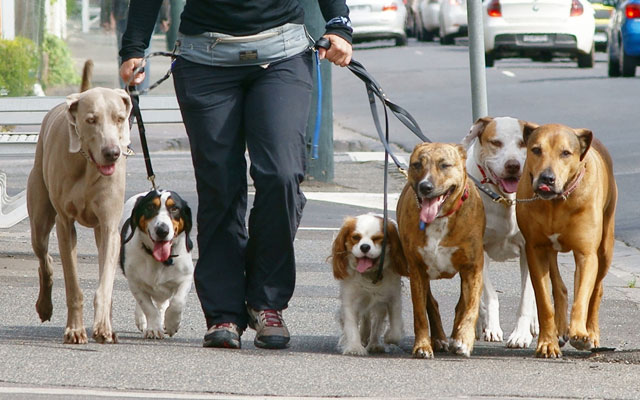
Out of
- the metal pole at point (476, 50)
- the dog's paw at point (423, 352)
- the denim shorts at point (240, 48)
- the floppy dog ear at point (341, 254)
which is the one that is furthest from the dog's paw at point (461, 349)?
the metal pole at point (476, 50)

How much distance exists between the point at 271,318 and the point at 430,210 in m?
A: 0.98

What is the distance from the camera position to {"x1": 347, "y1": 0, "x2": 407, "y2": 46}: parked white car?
3612cm

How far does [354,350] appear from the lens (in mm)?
6703

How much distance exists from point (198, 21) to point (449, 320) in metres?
2.36

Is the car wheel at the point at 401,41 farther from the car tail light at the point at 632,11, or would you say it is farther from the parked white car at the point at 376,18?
the car tail light at the point at 632,11

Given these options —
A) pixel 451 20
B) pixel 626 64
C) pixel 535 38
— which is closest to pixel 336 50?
pixel 626 64

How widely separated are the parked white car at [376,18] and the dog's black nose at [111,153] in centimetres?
2943

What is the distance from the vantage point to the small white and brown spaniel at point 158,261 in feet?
23.3

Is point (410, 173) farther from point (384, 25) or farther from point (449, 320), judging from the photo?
point (384, 25)

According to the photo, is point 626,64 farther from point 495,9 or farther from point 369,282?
point 369,282

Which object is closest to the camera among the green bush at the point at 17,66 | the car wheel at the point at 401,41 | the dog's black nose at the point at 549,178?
the dog's black nose at the point at 549,178

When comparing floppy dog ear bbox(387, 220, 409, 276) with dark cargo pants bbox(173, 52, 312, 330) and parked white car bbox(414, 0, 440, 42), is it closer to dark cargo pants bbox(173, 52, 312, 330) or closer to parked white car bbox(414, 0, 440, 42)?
dark cargo pants bbox(173, 52, 312, 330)

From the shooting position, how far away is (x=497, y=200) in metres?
7.13

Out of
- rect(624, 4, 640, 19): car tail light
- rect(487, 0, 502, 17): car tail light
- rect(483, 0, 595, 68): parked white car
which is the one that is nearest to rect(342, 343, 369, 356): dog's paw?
rect(624, 4, 640, 19): car tail light
